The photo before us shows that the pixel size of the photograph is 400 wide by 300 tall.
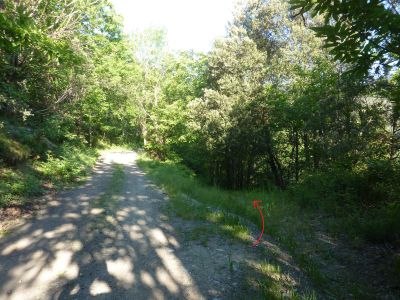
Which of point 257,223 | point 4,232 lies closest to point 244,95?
point 257,223

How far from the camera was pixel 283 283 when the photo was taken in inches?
187

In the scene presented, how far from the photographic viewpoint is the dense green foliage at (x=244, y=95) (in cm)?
606

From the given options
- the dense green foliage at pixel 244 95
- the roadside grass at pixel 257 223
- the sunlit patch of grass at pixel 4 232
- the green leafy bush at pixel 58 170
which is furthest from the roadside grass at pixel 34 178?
the roadside grass at pixel 257 223

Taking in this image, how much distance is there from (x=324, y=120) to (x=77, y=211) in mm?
10157

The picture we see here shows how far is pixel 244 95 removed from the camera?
16.8 m

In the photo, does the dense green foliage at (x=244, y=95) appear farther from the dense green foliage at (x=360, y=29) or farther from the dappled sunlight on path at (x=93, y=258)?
the dappled sunlight on path at (x=93, y=258)

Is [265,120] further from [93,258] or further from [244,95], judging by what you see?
[93,258]

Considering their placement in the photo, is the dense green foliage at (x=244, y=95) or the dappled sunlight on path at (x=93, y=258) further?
the dense green foliage at (x=244, y=95)

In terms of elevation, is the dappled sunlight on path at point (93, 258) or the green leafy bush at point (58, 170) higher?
the green leafy bush at point (58, 170)

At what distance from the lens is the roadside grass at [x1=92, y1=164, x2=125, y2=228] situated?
7870 mm

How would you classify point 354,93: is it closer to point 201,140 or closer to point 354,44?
point 354,44

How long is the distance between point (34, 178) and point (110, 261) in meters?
6.95

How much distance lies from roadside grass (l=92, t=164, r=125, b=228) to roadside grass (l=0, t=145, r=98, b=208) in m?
1.87

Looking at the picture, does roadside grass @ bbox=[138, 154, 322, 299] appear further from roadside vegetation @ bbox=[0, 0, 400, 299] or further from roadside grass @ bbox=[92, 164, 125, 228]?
roadside grass @ bbox=[92, 164, 125, 228]
